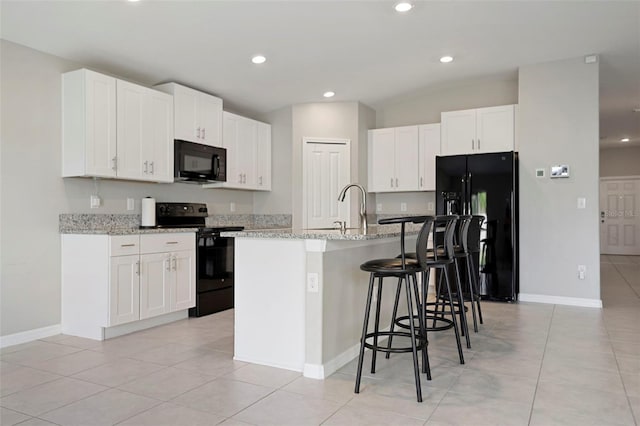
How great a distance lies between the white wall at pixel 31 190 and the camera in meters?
3.52

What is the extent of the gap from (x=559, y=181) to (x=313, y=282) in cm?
372

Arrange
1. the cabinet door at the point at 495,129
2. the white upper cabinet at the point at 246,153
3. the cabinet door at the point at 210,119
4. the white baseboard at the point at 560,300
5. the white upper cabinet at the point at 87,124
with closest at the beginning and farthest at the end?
the white upper cabinet at the point at 87,124 → the white baseboard at the point at 560,300 → the cabinet door at the point at 210,119 → the cabinet door at the point at 495,129 → the white upper cabinet at the point at 246,153

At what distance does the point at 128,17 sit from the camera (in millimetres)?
3449

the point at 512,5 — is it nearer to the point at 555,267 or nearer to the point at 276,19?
the point at 276,19

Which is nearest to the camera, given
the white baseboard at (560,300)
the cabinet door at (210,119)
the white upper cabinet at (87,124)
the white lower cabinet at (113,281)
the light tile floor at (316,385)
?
the light tile floor at (316,385)

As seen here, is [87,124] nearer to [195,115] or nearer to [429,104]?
[195,115]

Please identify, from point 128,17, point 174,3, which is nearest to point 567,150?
point 174,3

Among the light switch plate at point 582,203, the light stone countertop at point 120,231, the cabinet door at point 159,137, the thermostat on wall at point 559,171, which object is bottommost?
the light stone countertop at point 120,231

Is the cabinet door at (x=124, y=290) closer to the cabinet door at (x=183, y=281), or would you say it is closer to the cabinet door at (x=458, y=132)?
the cabinet door at (x=183, y=281)

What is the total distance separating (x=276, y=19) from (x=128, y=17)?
3.80 feet

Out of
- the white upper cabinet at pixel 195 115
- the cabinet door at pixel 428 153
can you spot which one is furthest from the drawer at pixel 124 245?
the cabinet door at pixel 428 153

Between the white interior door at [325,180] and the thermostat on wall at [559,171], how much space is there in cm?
253

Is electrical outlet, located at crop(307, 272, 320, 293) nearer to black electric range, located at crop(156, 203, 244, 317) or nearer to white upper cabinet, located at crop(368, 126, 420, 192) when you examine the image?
black electric range, located at crop(156, 203, 244, 317)

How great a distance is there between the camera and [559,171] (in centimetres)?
508
